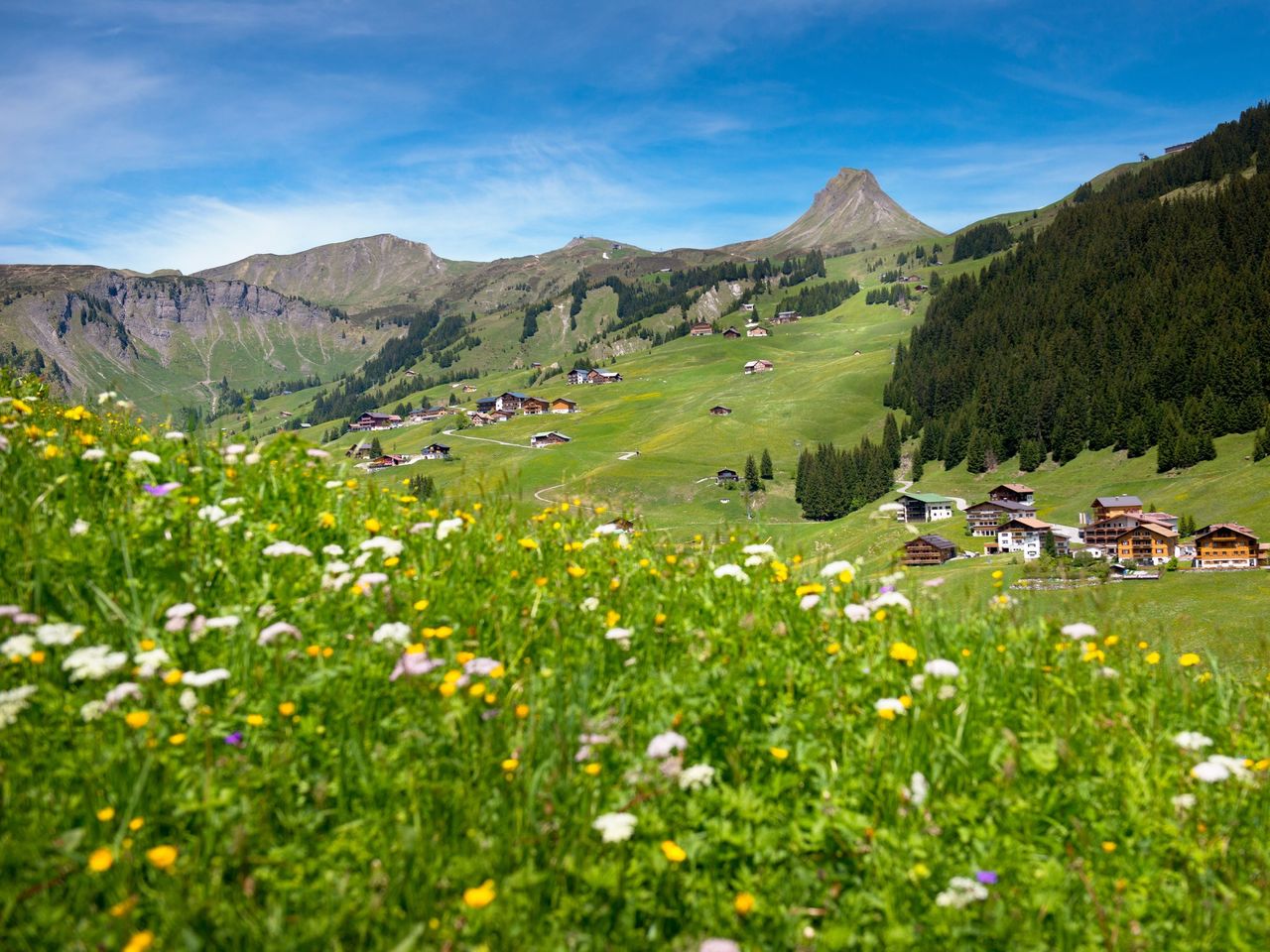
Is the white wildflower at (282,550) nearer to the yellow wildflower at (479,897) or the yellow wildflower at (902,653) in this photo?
the yellow wildflower at (479,897)

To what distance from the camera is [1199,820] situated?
15.3ft

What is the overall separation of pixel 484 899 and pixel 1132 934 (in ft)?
10.9

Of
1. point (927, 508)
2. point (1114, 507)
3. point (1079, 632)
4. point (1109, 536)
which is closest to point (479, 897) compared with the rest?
point (1079, 632)

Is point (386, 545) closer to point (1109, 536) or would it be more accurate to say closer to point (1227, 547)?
point (1227, 547)

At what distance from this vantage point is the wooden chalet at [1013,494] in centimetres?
15938

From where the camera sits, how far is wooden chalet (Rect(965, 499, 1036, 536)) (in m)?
145

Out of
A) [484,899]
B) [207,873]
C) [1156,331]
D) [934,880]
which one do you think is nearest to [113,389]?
[207,873]

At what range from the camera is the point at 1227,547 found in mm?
102812

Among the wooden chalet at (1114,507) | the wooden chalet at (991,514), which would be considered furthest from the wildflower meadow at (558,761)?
the wooden chalet at (991,514)

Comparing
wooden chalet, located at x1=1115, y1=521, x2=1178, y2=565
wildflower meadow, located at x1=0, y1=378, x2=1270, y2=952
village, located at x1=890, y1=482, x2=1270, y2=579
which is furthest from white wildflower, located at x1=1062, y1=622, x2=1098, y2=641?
wooden chalet, located at x1=1115, y1=521, x2=1178, y2=565

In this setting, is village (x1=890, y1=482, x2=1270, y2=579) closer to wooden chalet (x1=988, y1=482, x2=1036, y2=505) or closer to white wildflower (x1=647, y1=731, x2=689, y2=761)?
wooden chalet (x1=988, y1=482, x2=1036, y2=505)

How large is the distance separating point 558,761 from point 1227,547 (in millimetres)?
127822

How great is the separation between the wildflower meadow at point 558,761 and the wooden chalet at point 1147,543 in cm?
12686

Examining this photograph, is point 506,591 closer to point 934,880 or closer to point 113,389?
point 934,880
